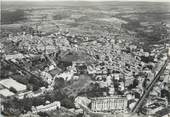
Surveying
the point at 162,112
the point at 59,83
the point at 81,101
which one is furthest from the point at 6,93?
the point at 162,112

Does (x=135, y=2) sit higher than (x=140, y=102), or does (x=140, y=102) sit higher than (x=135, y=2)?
(x=135, y=2)

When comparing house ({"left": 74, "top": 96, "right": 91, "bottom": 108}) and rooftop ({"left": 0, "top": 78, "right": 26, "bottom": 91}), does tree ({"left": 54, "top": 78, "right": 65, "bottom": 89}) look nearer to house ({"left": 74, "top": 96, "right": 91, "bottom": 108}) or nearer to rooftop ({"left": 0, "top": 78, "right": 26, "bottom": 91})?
house ({"left": 74, "top": 96, "right": 91, "bottom": 108})

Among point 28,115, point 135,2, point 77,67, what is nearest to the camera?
point 28,115

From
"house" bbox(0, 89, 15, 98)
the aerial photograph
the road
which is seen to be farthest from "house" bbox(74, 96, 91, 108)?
"house" bbox(0, 89, 15, 98)

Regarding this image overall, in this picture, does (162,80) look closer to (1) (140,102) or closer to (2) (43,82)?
(1) (140,102)

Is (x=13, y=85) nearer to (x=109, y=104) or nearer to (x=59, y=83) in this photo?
(x=59, y=83)

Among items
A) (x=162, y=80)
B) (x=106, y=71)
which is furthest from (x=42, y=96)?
(x=162, y=80)
